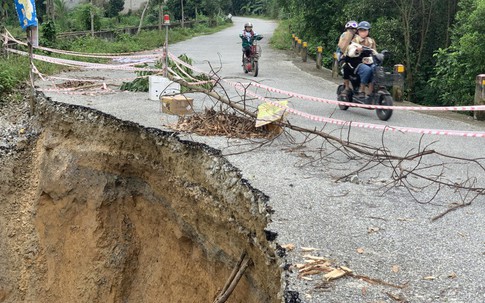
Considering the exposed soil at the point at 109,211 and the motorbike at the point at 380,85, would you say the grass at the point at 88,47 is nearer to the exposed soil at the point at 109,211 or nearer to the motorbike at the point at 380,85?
the exposed soil at the point at 109,211

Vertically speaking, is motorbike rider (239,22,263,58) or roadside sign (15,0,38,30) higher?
roadside sign (15,0,38,30)

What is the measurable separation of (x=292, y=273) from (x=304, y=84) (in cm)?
1038

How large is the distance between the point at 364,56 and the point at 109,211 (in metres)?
4.92

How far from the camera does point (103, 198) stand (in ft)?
25.2

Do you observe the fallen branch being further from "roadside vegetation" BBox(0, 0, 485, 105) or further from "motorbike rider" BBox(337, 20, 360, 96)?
"roadside vegetation" BBox(0, 0, 485, 105)

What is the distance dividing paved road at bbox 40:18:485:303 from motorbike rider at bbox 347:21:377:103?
1.33 metres

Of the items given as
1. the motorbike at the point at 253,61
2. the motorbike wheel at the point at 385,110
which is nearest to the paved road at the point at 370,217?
the motorbike wheel at the point at 385,110

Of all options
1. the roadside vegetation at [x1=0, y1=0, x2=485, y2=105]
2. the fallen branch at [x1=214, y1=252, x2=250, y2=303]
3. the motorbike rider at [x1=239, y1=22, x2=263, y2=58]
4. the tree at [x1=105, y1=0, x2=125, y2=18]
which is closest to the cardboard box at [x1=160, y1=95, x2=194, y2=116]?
the fallen branch at [x1=214, y1=252, x2=250, y2=303]

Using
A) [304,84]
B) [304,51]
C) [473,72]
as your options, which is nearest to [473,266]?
[473,72]

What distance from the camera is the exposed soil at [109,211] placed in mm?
5891

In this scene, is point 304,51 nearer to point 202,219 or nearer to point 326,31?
point 326,31

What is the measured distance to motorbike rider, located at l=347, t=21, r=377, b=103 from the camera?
9.10m

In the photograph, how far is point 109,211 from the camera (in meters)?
7.75

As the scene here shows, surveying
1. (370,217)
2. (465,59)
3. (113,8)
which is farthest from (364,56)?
(113,8)
